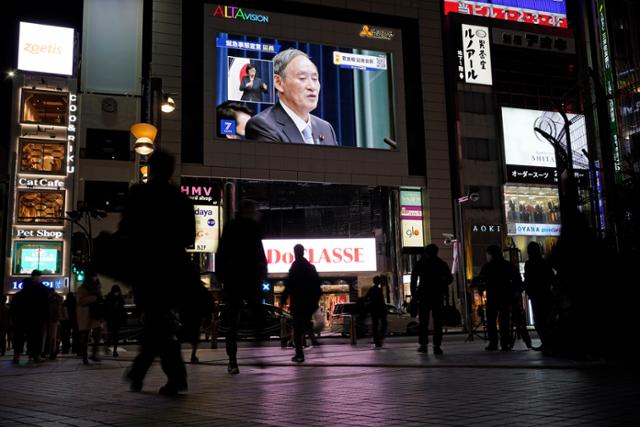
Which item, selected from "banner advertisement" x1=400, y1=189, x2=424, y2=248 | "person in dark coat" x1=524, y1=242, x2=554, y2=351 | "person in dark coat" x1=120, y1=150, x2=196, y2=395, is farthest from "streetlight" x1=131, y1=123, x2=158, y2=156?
"banner advertisement" x1=400, y1=189, x2=424, y2=248

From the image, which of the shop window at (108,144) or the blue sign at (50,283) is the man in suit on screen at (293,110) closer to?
the shop window at (108,144)

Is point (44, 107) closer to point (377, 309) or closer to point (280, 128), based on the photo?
point (280, 128)

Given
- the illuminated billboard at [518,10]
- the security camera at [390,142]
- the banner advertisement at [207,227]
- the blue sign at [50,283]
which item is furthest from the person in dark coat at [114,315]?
the illuminated billboard at [518,10]

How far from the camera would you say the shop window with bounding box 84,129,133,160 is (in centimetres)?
3338

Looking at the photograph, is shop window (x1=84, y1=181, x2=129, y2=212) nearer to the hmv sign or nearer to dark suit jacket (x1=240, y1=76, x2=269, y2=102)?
the hmv sign

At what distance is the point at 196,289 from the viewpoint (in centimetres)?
513

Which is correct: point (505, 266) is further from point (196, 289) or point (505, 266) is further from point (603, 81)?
point (196, 289)

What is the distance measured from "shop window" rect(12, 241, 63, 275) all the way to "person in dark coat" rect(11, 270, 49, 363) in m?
18.7

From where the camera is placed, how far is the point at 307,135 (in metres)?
32.6

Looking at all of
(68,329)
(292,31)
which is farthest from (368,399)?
(292,31)

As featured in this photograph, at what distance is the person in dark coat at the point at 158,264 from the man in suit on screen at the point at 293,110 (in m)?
26.8

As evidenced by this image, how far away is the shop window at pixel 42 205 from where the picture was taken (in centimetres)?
3144

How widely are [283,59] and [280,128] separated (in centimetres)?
338

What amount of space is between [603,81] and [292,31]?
26272mm
